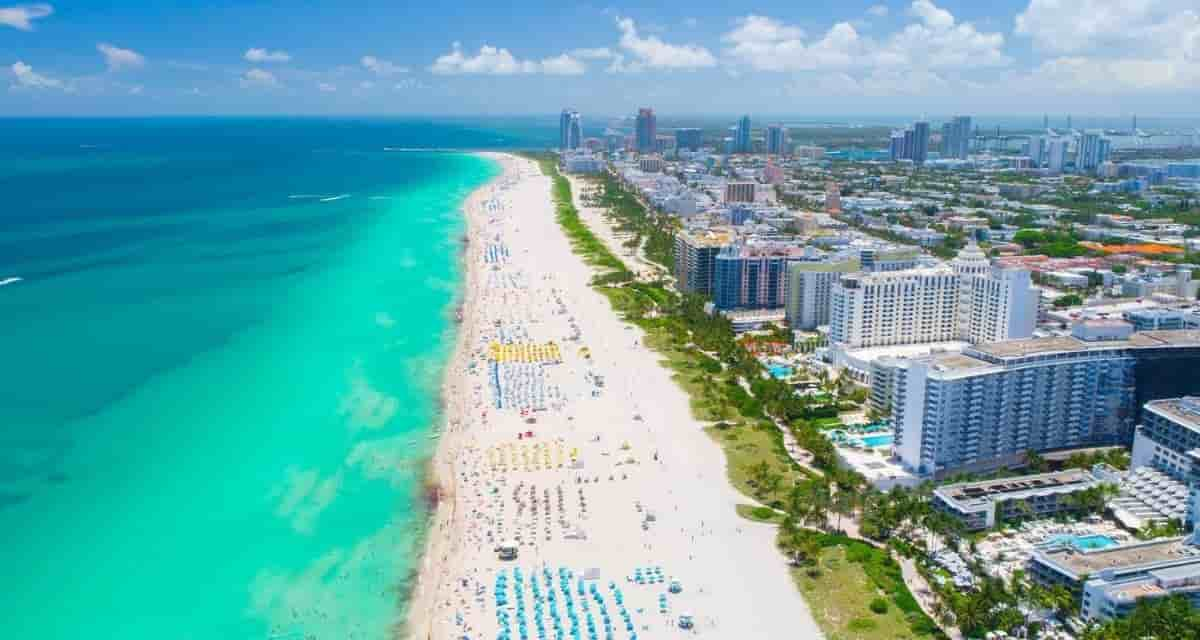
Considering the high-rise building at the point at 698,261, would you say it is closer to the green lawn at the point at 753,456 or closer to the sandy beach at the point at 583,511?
the sandy beach at the point at 583,511

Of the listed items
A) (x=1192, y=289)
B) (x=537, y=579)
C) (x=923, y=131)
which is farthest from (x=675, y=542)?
(x=923, y=131)

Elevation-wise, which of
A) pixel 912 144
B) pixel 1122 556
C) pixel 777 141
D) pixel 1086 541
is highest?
pixel 777 141

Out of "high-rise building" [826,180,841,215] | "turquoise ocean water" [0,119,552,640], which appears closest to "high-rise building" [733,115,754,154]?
"high-rise building" [826,180,841,215]

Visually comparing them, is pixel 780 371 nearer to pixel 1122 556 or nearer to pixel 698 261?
pixel 698 261

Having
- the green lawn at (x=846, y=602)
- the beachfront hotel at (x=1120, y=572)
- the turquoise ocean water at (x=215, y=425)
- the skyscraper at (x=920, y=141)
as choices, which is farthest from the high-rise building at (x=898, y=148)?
the green lawn at (x=846, y=602)

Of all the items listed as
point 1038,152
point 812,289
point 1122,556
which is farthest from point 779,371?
point 1038,152

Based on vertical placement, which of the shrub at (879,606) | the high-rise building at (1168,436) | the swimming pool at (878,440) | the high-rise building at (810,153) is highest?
the high-rise building at (810,153)

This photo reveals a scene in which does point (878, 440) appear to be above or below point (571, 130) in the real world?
below
